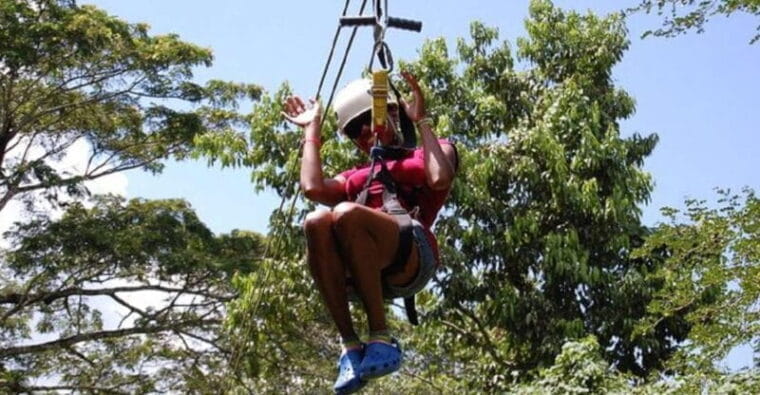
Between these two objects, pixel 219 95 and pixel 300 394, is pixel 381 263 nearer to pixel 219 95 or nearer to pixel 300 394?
pixel 300 394

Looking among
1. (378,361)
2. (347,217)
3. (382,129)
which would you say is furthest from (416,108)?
(378,361)

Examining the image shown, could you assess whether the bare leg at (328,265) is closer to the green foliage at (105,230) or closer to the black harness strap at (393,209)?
the black harness strap at (393,209)

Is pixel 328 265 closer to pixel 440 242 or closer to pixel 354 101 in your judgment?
pixel 354 101

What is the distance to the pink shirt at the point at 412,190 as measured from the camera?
8.48 ft

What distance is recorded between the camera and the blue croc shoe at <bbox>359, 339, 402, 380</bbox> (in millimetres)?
2424

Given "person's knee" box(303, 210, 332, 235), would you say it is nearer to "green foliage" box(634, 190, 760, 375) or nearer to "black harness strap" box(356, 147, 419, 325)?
"black harness strap" box(356, 147, 419, 325)

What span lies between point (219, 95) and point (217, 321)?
243cm

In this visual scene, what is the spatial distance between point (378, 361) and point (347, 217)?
12.9 inches

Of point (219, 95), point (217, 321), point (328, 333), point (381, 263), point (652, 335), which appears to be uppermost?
point (219, 95)

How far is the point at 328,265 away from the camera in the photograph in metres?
2.45

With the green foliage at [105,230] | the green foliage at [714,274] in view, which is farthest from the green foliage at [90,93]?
the green foliage at [714,274]

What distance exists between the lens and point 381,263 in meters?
2.44

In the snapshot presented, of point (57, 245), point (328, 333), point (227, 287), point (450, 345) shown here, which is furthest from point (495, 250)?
point (57, 245)

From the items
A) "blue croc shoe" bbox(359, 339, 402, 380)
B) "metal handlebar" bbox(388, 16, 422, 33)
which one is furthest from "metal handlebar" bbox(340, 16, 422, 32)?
"blue croc shoe" bbox(359, 339, 402, 380)
